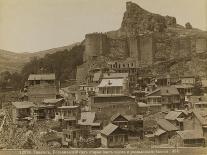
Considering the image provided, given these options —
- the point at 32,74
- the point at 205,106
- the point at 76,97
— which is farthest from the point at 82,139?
the point at 205,106

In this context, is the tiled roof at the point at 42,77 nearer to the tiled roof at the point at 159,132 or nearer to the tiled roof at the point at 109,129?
the tiled roof at the point at 109,129

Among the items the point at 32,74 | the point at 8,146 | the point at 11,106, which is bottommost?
the point at 8,146

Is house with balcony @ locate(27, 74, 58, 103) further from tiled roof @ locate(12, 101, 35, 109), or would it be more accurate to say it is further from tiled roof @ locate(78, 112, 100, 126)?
tiled roof @ locate(78, 112, 100, 126)

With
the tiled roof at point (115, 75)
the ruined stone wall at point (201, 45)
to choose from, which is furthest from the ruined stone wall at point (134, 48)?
the ruined stone wall at point (201, 45)

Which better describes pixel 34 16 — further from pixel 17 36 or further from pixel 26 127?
pixel 26 127

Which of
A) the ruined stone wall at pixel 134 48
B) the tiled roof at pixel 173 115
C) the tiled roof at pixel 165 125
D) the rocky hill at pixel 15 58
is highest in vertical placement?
the ruined stone wall at pixel 134 48

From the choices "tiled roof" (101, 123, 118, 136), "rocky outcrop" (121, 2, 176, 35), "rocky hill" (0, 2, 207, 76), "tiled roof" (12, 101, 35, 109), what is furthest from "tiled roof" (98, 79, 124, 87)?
"tiled roof" (12, 101, 35, 109)

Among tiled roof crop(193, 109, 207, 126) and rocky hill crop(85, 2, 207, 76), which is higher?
rocky hill crop(85, 2, 207, 76)
